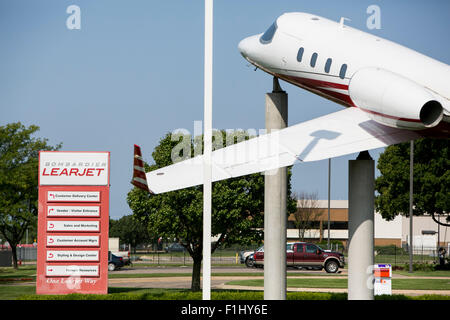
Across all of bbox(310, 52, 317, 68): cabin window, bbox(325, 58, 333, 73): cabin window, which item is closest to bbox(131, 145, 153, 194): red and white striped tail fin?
bbox(325, 58, 333, 73): cabin window

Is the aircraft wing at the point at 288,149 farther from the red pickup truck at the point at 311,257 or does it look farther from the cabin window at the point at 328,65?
the red pickup truck at the point at 311,257

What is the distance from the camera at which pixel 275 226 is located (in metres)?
14.7

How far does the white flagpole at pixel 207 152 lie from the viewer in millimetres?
11750

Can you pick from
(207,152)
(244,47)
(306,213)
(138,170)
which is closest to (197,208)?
(244,47)

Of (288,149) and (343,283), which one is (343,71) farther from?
(343,283)

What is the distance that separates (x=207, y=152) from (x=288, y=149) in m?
1.89

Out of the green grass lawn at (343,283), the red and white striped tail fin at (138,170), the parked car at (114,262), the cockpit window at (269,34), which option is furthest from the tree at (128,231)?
the red and white striped tail fin at (138,170)

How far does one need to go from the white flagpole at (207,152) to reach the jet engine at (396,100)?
2879 millimetres

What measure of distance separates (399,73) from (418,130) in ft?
3.89

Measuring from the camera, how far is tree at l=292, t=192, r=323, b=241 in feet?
289

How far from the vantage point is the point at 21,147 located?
41.8 m

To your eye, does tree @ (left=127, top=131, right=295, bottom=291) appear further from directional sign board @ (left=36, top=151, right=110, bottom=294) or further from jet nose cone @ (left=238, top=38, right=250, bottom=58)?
jet nose cone @ (left=238, top=38, right=250, bottom=58)

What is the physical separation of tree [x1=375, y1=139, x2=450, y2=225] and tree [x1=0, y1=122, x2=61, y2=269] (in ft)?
80.2
